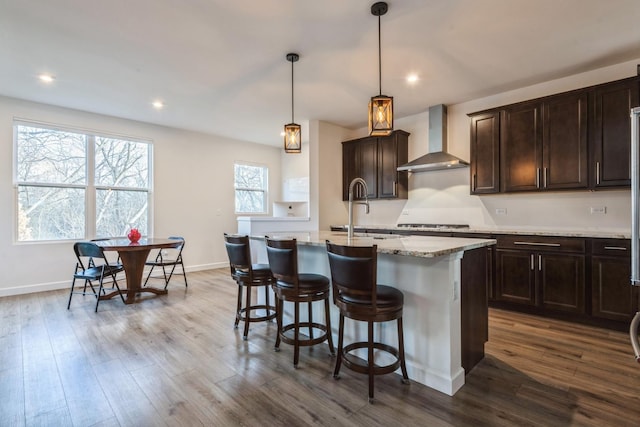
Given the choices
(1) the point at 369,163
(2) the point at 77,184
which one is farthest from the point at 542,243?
(2) the point at 77,184

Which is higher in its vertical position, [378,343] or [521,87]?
[521,87]

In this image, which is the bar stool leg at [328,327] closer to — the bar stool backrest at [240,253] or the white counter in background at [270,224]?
the bar stool backrest at [240,253]

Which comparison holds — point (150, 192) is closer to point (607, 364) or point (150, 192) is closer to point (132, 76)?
point (132, 76)

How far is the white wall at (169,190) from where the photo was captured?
4281mm

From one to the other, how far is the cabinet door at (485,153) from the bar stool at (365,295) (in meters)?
2.77

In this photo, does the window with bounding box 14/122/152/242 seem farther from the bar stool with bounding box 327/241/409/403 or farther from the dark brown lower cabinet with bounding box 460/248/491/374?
the dark brown lower cabinet with bounding box 460/248/491/374

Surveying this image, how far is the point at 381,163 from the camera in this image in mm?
5176

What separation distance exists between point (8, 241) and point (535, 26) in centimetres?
675

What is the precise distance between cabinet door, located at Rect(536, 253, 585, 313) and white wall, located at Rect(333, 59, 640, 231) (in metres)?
0.71

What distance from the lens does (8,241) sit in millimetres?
4273

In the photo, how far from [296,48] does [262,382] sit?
293cm

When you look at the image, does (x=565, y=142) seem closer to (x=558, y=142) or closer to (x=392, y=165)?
(x=558, y=142)

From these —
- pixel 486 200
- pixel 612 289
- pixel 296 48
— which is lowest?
pixel 612 289

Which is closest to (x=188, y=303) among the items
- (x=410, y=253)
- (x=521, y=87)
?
(x=410, y=253)
